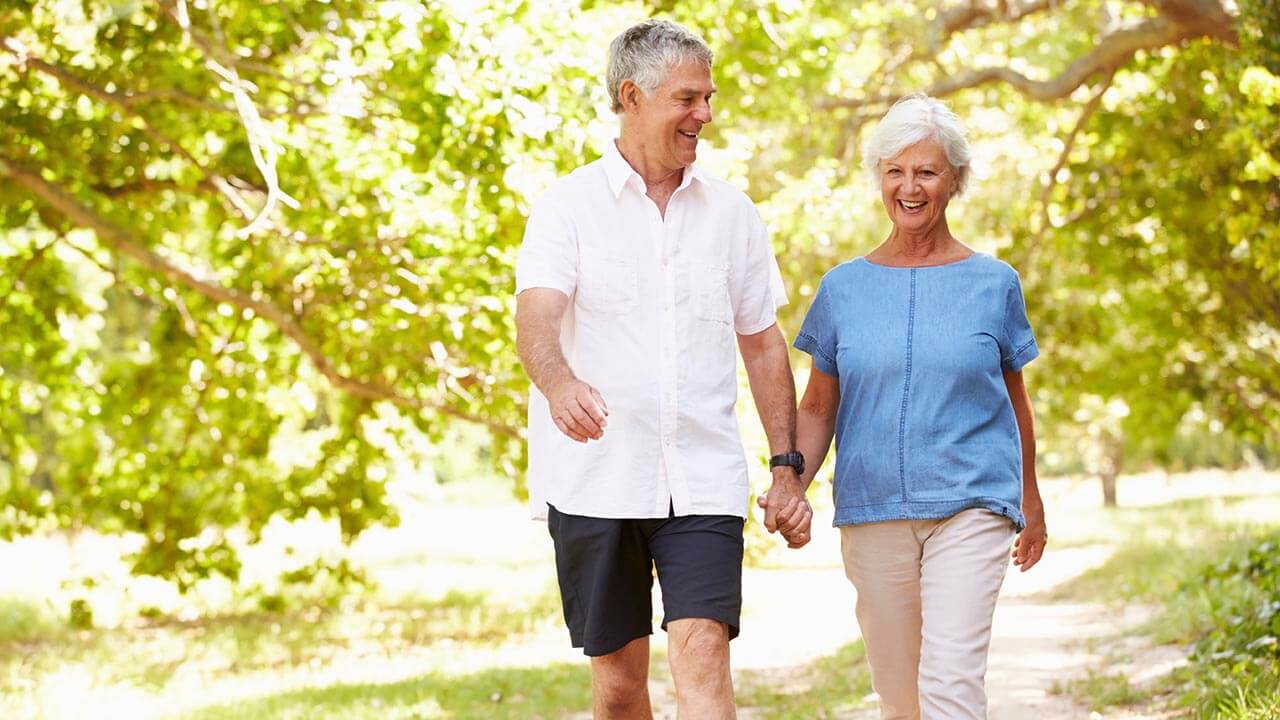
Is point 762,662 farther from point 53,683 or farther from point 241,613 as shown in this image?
point 241,613

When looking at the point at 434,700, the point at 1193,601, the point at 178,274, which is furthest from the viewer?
the point at 178,274

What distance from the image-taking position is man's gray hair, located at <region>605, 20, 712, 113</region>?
4.31m

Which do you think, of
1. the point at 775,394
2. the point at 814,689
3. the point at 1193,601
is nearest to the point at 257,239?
the point at 814,689

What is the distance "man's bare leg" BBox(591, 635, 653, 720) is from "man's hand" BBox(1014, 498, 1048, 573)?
1210 mm

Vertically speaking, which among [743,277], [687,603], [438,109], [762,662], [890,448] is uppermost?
[438,109]

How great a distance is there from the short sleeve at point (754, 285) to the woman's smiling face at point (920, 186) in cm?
39

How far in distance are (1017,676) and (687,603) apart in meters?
5.87

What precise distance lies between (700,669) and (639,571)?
37cm

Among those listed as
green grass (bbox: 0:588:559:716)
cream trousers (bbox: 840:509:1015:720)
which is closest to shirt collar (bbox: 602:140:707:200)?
cream trousers (bbox: 840:509:1015:720)

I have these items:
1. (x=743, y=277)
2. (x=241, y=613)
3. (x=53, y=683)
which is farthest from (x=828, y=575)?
(x=743, y=277)

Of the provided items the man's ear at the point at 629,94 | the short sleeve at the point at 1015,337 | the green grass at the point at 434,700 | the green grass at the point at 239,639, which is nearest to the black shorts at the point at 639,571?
the short sleeve at the point at 1015,337

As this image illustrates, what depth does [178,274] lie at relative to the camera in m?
10.9

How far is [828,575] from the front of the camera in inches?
785

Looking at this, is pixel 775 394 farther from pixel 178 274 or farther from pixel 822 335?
pixel 178 274
